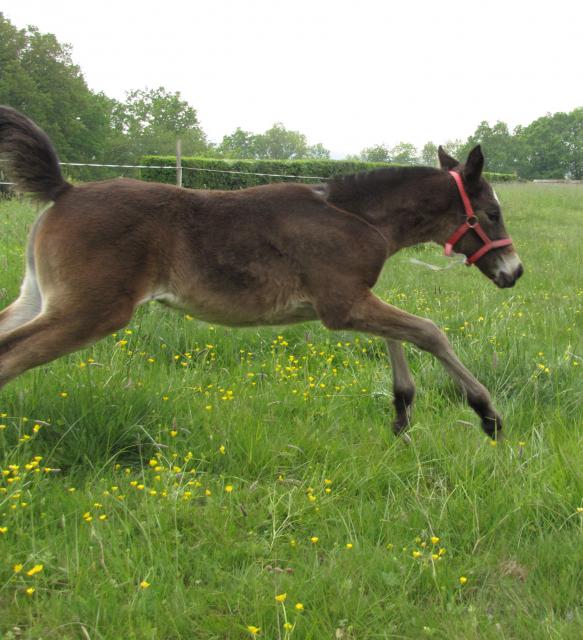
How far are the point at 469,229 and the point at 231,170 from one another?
18779 mm

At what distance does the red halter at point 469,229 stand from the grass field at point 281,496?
2.67 feet

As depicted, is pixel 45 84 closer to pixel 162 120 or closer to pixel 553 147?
pixel 162 120

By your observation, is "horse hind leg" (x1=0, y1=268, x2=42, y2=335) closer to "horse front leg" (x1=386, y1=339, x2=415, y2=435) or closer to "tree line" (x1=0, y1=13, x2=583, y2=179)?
"horse front leg" (x1=386, y1=339, x2=415, y2=435)

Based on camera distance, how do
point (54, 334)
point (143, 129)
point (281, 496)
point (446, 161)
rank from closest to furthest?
point (281, 496), point (54, 334), point (446, 161), point (143, 129)

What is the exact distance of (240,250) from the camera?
3.54 m

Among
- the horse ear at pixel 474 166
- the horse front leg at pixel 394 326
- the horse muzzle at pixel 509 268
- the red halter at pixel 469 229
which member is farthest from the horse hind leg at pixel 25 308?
the horse muzzle at pixel 509 268

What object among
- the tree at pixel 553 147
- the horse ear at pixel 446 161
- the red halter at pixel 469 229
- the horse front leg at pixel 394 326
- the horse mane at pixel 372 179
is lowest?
the horse front leg at pixel 394 326

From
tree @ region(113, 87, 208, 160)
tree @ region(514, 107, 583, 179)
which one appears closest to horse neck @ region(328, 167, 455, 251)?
tree @ region(113, 87, 208, 160)

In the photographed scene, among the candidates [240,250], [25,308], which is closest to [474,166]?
[240,250]

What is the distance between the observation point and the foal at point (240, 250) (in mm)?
3213

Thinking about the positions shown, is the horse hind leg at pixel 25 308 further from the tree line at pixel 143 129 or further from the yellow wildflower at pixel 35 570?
the tree line at pixel 143 129

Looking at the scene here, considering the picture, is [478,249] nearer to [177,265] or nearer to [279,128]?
[177,265]

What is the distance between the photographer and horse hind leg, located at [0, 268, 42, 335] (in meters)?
3.51

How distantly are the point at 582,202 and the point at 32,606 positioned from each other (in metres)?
24.2
